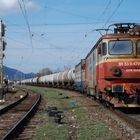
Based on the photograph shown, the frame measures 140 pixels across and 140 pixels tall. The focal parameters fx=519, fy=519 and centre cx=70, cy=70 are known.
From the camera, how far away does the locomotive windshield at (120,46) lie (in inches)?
850

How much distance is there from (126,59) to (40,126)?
5.90 metres

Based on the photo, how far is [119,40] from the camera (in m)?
21.6

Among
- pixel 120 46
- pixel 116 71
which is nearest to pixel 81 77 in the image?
pixel 120 46

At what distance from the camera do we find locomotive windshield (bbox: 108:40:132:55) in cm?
2158

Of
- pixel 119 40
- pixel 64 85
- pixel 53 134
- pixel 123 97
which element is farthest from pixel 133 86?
pixel 64 85

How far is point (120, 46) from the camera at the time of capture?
21719 mm

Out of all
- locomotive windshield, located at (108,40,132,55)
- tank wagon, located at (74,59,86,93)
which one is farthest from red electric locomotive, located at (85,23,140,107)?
tank wagon, located at (74,59,86,93)

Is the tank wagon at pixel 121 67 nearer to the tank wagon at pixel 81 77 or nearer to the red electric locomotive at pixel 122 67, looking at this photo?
the red electric locomotive at pixel 122 67

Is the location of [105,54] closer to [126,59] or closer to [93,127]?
[126,59]

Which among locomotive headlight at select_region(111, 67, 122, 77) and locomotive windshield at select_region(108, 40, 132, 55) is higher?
locomotive windshield at select_region(108, 40, 132, 55)

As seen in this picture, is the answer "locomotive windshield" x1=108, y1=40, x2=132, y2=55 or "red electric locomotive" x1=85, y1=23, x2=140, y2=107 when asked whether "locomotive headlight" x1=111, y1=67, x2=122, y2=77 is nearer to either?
"red electric locomotive" x1=85, y1=23, x2=140, y2=107

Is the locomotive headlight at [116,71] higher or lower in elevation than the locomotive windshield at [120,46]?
lower

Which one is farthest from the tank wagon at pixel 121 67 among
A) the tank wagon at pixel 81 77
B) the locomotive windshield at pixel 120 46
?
the tank wagon at pixel 81 77

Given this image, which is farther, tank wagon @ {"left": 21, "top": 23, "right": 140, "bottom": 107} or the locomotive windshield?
the locomotive windshield
